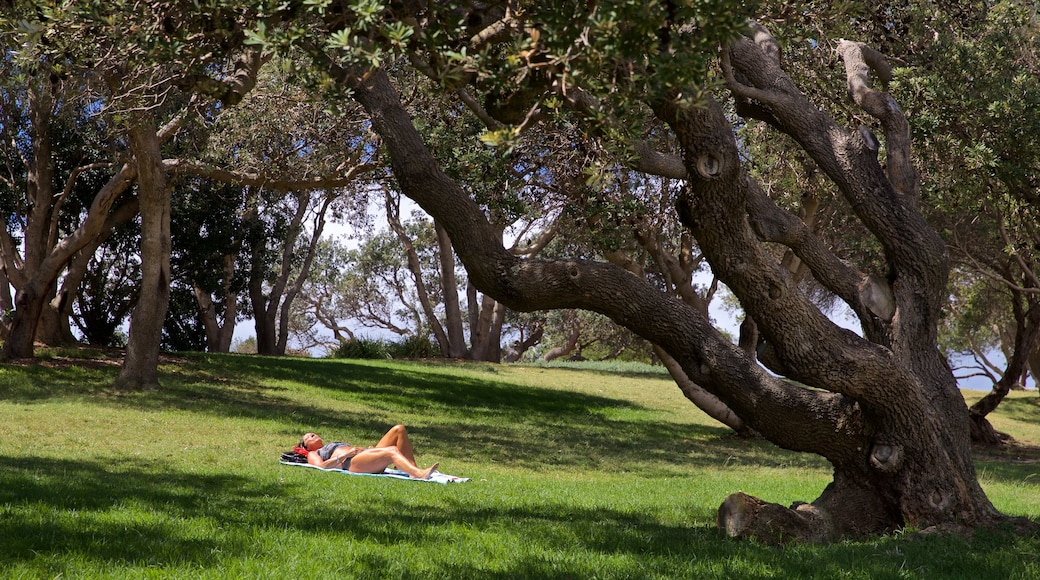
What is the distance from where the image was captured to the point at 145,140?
665 inches

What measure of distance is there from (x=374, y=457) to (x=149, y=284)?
855 cm

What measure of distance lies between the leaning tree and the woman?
181 inches

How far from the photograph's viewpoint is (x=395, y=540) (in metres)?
6.53

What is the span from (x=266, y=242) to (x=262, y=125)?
9.17m

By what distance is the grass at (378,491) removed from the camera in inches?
226

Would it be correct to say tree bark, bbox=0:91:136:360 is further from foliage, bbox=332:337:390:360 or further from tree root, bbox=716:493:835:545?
tree root, bbox=716:493:835:545

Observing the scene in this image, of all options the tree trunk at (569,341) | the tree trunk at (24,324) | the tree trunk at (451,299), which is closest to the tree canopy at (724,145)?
the tree trunk at (24,324)

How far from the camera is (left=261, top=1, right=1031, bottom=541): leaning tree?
21.7 feet

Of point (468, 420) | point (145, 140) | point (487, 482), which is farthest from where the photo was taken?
point (468, 420)

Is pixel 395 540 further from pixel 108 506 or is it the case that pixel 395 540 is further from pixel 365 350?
pixel 365 350

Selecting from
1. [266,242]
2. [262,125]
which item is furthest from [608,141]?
[266,242]

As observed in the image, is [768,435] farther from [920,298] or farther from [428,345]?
[428,345]

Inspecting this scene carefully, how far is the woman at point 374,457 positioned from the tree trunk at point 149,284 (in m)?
7.57

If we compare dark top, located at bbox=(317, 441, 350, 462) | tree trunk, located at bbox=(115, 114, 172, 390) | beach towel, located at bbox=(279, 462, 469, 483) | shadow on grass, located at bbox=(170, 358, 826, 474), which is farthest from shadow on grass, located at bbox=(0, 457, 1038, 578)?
tree trunk, located at bbox=(115, 114, 172, 390)
